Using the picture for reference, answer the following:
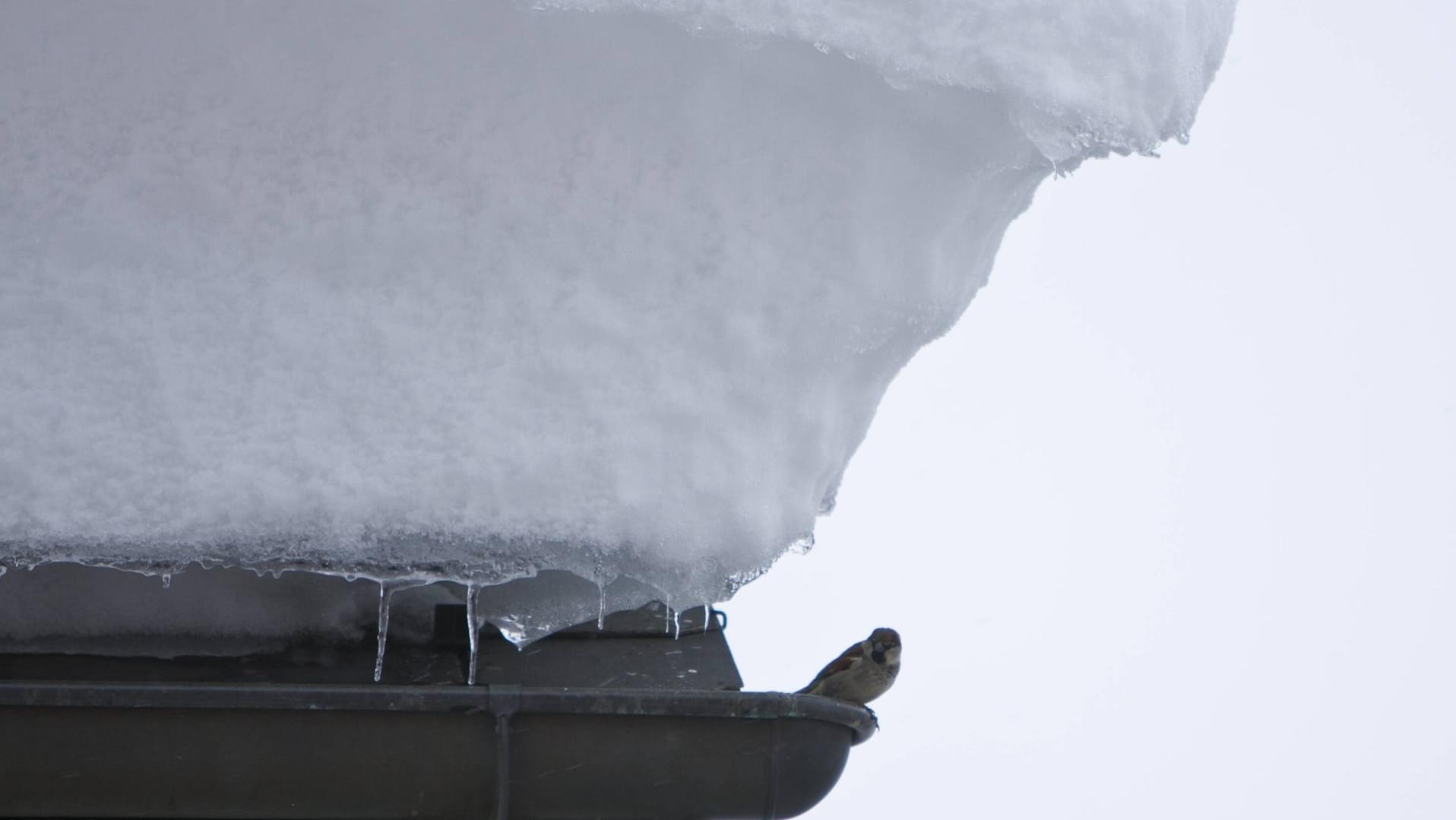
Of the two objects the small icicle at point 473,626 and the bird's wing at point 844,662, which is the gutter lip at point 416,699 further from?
the bird's wing at point 844,662

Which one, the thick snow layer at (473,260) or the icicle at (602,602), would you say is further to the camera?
the icicle at (602,602)

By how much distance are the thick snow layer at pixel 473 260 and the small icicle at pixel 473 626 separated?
0.24 metres

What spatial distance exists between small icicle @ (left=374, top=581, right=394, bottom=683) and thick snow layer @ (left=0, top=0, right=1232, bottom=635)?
0.90ft

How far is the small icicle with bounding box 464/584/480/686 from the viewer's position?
8.96 feet

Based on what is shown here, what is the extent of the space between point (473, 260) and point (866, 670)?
293 centimetres

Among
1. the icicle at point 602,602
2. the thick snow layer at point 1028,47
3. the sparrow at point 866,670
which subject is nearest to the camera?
the thick snow layer at point 1028,47

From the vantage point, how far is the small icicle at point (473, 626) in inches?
107

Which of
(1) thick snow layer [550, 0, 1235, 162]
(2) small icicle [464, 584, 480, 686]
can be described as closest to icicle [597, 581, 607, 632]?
(2) small icicle [464, 584, 480, 686]

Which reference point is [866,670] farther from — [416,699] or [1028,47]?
[1028,47]

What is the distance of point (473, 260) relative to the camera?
2.64m

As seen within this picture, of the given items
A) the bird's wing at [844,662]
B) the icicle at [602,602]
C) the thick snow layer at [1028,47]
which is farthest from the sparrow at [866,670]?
the thick snow layer at [1028,47]

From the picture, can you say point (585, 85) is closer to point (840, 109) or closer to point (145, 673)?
point (840, 109)

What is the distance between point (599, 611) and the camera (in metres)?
Result: 2.73

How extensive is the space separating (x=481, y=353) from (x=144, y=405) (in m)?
0.58
